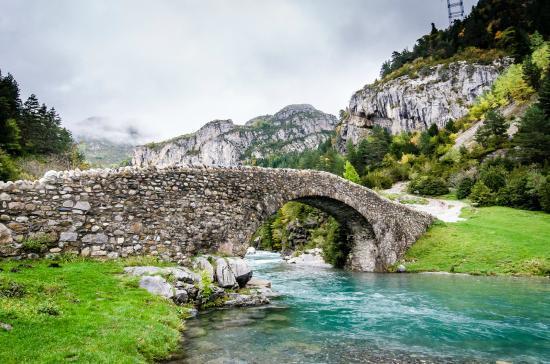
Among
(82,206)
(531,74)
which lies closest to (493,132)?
(531,74)

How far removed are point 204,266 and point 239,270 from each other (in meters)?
1.72

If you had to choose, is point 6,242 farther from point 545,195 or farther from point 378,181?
point 378,181

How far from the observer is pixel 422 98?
11281 centimetres

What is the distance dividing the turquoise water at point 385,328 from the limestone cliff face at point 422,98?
9933 centimetres

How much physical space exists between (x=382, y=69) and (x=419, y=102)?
4946cm

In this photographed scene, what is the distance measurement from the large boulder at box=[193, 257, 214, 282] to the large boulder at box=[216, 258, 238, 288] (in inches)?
13.3

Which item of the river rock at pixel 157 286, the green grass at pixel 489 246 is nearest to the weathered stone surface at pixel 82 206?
the river rock at pixel 157 286

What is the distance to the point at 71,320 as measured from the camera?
8039 mm

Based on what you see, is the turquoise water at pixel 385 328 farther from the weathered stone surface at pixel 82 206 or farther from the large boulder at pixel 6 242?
the large boulder at pixel 6 242

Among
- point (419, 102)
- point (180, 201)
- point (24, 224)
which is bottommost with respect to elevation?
point (24, 224)

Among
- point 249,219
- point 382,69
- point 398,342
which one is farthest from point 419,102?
point 398,342

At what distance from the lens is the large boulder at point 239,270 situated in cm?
1667

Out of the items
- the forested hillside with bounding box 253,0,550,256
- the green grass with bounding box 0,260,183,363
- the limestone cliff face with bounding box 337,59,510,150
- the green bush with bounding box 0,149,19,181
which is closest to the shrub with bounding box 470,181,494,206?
the forested hillside with bounding box 253,0,550,256

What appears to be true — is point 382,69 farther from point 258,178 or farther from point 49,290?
point 49,290
